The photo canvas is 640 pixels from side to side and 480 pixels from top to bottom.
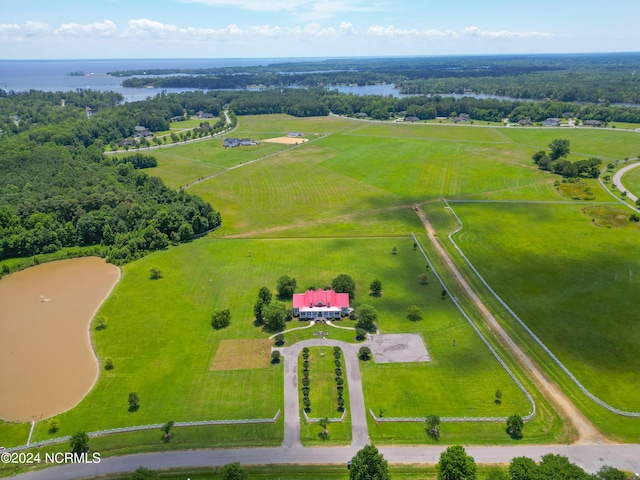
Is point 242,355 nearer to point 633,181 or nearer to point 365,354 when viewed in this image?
point 365,354

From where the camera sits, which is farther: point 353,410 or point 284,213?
point 284,213

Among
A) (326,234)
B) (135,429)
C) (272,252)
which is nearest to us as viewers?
(135,429)

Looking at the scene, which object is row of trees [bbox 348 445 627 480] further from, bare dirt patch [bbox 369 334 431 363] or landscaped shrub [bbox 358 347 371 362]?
bare dirt patch [bbox 369 334 431 363]

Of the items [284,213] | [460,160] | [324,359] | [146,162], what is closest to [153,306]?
[324,359]

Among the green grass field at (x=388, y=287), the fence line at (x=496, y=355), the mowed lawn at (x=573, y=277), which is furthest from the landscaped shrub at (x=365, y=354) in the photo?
the mowed lawn at (x=573, y=277)

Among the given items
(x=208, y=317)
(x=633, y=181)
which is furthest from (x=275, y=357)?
(x=633, y=181)

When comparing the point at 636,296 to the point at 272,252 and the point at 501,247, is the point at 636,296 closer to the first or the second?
the point at 501,247
